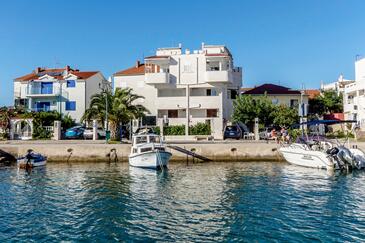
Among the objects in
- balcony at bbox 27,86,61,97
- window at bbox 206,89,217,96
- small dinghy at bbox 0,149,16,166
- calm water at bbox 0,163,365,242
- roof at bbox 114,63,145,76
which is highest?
roof at bbox 114,63,145,76

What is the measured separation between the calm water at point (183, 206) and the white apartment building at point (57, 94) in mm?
35763

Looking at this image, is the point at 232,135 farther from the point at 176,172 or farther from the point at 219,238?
the point at 219,238

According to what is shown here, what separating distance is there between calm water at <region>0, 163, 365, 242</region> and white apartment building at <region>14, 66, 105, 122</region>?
35.8 meters

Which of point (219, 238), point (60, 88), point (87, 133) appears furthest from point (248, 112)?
point (219, 238)

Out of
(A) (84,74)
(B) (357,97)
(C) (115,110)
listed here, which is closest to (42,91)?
(A) (84,74)

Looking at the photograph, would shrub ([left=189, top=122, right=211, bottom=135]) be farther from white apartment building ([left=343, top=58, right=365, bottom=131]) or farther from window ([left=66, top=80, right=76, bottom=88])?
window ([left=66, top=80, right=76, bottom=88])

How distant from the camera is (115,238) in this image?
47.1 ft

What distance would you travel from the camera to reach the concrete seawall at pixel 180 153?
38.9 metres

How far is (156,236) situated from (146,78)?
152 ft

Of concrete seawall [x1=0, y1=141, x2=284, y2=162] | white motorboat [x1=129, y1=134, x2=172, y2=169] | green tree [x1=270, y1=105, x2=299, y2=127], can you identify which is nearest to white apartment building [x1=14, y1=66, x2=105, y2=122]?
concrete seawall [x1=0, y1=141, x2=284, y2=162]

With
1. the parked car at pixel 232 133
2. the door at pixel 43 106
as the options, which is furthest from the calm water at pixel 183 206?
the door at pixel 43 106

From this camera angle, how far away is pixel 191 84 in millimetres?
59750

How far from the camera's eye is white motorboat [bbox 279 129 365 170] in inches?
1253

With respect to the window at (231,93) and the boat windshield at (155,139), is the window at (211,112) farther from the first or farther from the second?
the boat windshield at (155,139)
